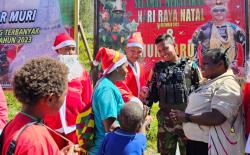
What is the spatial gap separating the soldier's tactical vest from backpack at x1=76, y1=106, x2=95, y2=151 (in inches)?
51.6

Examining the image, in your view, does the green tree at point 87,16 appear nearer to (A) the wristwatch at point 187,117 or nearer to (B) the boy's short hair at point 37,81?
(A) the wristwatch at point 187,117

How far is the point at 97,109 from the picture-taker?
3.07m

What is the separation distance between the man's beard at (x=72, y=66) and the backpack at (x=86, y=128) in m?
1.03

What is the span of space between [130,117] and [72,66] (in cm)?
151

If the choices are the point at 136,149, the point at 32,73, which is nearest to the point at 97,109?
the point at 136,149

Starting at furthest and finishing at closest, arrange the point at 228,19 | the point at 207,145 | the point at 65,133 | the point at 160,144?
1. the point at 228,19
2. the point at 160,144
3. the point at 65,133
4. the point at 207,145

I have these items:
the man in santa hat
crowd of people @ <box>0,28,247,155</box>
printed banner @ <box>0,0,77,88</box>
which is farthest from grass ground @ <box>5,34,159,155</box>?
the man in santa hat

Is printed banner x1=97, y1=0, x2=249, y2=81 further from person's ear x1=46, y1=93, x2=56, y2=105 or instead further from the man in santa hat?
person's ear x1=46, y1=93, x2=56, y2=105

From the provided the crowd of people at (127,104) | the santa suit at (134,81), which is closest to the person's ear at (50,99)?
the crowd of people at (127,104)

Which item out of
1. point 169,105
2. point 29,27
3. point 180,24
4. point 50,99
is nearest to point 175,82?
point 169,105

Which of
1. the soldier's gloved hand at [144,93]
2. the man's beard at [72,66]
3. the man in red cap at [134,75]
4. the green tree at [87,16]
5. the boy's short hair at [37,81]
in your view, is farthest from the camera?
the green tree at [87,16]

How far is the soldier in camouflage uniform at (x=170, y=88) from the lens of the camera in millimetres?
4215

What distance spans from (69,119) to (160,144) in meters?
1.08

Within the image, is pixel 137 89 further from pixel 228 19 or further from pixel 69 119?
pixel 228 19
